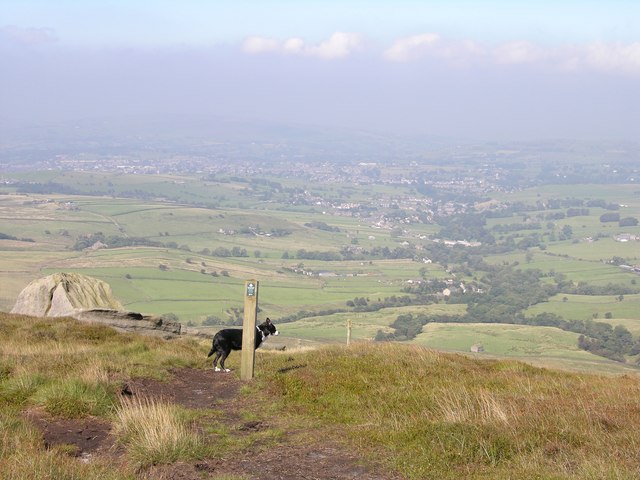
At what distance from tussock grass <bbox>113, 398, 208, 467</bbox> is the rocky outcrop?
15.3 meters

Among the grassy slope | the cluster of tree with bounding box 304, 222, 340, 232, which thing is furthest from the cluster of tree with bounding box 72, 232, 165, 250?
the grassy slope

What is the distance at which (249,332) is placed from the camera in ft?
47.3

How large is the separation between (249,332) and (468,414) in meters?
5.67

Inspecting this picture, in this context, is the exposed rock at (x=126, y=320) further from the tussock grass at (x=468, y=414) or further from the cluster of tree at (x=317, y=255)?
the cluster of tree at (x=317, y=255)

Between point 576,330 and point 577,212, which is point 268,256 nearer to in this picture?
point 576,330

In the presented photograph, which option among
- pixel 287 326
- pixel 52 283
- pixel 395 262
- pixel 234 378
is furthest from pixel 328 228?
pixel 234 378

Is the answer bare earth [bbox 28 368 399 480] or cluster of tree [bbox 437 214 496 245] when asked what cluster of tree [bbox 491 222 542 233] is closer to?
cluster of tree [bbox 437 214 496 245]

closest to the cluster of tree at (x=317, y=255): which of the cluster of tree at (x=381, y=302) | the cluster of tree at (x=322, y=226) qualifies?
the cluster of tree at (x=322, y=226)

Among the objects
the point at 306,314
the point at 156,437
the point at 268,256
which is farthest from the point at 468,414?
the point at 268,256

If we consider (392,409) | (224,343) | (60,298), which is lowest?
(60,298)

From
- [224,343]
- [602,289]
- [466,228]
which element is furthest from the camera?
[466,228]

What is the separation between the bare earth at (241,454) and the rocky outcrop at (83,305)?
12834 mm

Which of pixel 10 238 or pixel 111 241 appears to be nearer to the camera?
pixel 10 238

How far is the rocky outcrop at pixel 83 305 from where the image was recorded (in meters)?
24.5
